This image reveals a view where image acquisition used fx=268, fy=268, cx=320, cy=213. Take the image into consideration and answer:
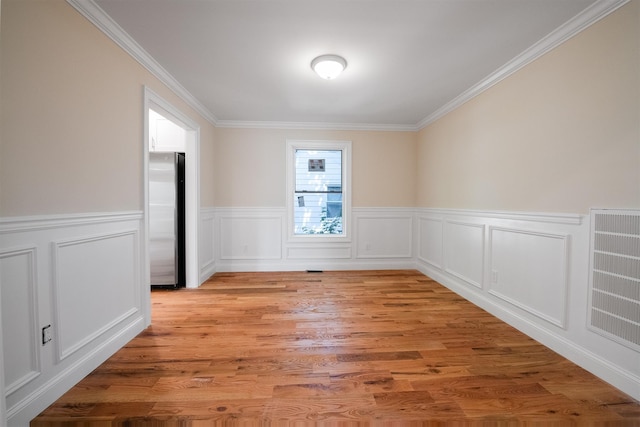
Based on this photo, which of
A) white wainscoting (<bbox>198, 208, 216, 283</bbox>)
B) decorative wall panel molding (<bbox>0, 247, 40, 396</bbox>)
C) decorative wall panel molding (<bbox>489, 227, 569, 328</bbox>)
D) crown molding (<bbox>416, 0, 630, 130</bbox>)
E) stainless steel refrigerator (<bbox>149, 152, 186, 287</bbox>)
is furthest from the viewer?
white wainscoting (<bbox>198, 208, 216, 283</bbox>)

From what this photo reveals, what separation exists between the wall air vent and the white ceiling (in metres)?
1.41

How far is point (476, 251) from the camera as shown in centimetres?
307

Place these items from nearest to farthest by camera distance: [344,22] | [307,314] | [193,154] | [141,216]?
[344,22] < [141,216] < [307,314] < [193,154]

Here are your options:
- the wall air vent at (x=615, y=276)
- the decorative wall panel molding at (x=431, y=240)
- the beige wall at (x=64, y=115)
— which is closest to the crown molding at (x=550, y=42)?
the wall air vent at (x=615, y=276)

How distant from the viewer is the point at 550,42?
Result: 2.10 meters

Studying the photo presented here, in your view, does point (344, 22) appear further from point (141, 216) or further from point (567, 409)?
point (567, 409)

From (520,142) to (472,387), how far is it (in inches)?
82.1

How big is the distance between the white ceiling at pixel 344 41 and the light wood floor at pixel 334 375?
2.43 meters

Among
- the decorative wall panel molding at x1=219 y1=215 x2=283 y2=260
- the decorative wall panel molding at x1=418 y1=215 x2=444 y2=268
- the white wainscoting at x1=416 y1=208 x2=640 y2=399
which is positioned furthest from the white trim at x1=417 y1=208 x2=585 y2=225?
the decorative wall panel molding at x1=219 y1=215 x2=283 y2=260

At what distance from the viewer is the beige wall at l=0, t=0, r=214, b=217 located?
53.6 inches

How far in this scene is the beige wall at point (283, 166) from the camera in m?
4.40

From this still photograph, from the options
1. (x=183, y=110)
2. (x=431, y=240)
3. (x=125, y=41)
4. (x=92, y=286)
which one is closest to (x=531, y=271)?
(x=431, y=240)

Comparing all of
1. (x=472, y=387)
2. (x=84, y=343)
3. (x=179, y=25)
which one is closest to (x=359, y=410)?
(x=472, y=387)

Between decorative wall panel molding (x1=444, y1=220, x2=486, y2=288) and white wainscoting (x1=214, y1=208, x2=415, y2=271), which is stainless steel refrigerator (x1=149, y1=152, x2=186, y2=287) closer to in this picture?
white wainscoting (x1=214, y1=208, x2=415, y2=271)
